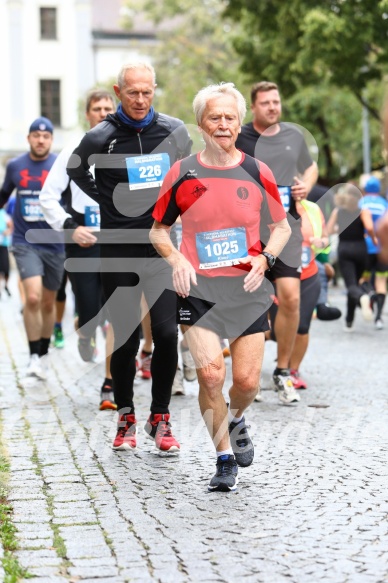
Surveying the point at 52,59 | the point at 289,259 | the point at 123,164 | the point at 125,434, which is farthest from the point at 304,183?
the point at 52,59

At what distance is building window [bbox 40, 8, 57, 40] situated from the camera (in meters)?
55.9

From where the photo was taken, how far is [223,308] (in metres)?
5.95

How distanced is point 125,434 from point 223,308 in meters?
1.34

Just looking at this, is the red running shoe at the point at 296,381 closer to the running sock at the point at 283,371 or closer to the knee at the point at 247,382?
the running sock at the point at 283,371

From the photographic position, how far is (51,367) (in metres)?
11.4

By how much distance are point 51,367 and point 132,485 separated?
555cm

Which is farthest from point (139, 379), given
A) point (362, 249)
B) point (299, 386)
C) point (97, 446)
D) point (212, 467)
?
point (362, 249)

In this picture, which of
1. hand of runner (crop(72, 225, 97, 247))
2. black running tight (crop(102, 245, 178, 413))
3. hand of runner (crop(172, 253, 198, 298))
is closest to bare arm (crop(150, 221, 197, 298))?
hand of runner (crop(172, 253, 198, 298))

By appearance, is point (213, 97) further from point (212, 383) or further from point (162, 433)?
point (162, 433)

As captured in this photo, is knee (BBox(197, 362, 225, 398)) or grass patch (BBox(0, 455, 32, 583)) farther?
knee (BBox(197, 362, 225, 398))

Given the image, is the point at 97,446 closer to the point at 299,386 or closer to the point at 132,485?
the point at 132,485

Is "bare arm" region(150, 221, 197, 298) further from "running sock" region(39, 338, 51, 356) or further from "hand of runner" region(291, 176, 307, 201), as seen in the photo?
"running sock" region(39, 338, 51, 356)

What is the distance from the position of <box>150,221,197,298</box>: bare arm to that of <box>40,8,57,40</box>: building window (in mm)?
51542

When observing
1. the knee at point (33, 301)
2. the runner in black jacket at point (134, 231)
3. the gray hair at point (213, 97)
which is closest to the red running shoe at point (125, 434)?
the runner in black jacket at point (134, 231)
